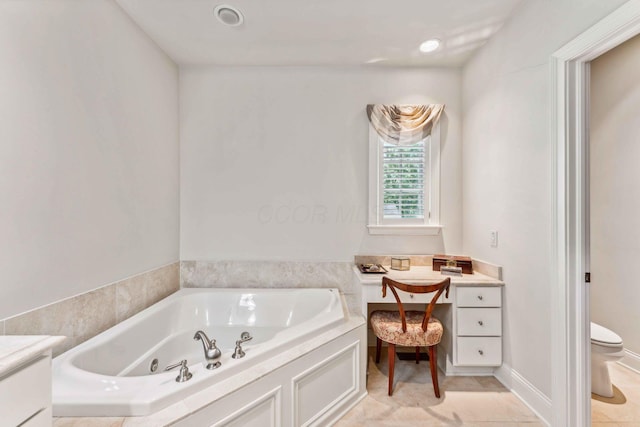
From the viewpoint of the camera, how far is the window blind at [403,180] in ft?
8.28

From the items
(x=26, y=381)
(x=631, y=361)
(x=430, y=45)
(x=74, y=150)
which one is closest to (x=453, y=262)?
(x=631, y=361)

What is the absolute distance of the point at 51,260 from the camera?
1.31 meters

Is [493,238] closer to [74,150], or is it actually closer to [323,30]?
[323,30]

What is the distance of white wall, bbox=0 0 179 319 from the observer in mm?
1150

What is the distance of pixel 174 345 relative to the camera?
1.95 metres

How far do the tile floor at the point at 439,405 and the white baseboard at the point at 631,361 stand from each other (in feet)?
3.62

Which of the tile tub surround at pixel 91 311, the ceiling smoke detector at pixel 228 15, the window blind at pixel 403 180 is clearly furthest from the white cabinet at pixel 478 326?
the ceiling smoke detector at pixel 228 15

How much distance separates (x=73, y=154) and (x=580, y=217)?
2660 millimetres

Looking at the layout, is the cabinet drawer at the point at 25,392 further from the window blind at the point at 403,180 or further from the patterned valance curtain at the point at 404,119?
the patterned valance curtain at the point at 404,119

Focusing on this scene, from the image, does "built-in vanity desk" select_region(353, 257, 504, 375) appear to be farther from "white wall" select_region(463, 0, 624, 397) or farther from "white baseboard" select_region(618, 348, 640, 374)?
"white baseboard" select_region(618, 348, 640, 374)

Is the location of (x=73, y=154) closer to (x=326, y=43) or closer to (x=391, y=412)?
(x=326, y=43)

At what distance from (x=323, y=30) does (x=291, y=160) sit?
1.05 meters

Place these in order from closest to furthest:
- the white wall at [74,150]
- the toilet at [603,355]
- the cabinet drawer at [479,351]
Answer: the white wall at [74,150], the toilet at [603,355], the cabinet drawer at [479,351]

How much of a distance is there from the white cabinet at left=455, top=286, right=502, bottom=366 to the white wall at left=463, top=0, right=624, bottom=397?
72 millimetres
